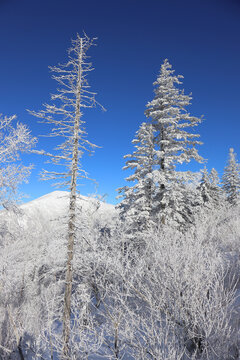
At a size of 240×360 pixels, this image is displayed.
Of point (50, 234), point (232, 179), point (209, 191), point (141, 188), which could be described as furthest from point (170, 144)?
point (232, 179)

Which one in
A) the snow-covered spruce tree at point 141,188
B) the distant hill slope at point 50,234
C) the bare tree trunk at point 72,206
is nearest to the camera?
the bare tree trunk at point 72,206

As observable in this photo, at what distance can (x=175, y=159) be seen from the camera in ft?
45.9

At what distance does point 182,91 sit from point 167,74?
179 cm

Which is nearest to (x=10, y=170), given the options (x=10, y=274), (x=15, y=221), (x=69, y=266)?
(x=15, y=221)

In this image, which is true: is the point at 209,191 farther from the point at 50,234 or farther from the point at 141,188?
the point at 50,234

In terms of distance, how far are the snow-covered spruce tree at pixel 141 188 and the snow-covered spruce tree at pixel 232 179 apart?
25.1 m

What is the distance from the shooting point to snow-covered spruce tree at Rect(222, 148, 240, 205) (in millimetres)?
34375

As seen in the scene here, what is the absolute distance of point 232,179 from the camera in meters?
34.8

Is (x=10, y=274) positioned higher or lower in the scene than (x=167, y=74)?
lower

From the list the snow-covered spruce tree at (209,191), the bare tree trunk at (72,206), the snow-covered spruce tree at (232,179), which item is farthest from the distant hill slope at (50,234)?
the snow-covered spruce tree at (232,179)

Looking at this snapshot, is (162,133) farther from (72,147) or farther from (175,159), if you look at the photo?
(72,147)

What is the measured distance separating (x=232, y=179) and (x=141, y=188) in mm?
27134

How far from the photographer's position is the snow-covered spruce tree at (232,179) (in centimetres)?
3438

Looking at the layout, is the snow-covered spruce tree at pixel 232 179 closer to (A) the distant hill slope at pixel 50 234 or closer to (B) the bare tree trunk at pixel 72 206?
(A) the distant hill slope at pixel 50 234
